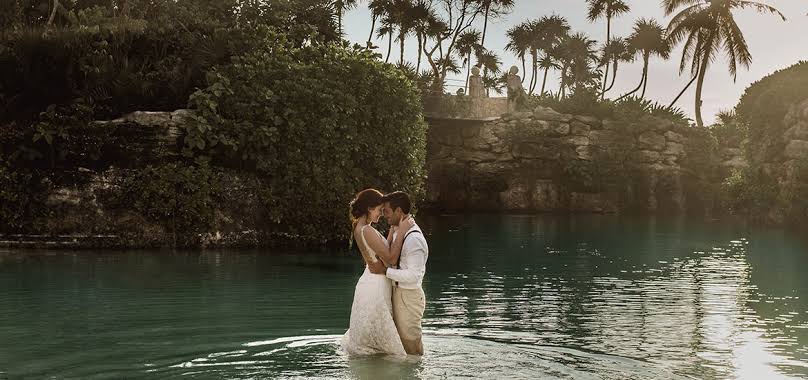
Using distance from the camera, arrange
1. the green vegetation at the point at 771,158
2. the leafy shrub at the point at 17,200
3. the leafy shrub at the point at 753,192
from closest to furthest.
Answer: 1. the leafy shrub at the point at 17,200
2. the green vegetation at the point at 771,158
3. the leafy shrub at the point at 753,192

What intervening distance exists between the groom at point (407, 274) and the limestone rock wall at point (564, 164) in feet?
128

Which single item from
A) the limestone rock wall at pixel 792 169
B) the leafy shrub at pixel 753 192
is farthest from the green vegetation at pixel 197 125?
the leafy shrub at pixel 753 192

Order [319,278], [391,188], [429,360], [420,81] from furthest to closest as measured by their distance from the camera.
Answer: [420,81], [391,188], [319,278], [429,360]

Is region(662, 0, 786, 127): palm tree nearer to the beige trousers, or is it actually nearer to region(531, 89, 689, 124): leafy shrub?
region(531, 89, 689, 124): leafy shrub

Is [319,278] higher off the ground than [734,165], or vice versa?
[734,165]

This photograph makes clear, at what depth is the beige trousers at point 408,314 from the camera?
34.6 feet

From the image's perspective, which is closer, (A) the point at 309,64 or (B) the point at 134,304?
(B) the point at 134,304

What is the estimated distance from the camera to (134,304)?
14703 mm

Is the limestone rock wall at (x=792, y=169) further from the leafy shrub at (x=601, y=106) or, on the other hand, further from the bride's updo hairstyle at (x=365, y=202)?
the bride's updo hairstyle at (x=365, y=202)

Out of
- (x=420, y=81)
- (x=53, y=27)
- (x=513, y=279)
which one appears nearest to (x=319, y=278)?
(x=513, y=279)

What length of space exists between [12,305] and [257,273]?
5637 millimetres

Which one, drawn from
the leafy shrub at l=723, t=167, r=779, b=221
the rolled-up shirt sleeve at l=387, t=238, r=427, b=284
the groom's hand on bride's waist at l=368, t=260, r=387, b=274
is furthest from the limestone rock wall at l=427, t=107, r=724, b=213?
the rolled-up shirt sleeve at l=387, t=238, r=427, b=284

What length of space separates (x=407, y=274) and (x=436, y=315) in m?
4.12

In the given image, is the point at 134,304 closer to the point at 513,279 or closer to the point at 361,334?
the point at 361,334
